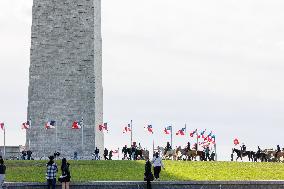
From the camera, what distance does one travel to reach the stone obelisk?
8069cm

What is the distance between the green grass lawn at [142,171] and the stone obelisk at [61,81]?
2642cm

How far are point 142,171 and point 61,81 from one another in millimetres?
35418

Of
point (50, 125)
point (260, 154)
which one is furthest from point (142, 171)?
point (50, 125)

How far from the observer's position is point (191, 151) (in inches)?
2479

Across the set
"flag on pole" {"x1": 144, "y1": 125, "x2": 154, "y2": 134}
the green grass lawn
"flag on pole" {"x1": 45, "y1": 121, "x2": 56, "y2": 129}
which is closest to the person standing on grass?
the green grass lawn

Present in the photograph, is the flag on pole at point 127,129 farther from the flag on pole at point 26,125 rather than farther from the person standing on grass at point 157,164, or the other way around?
the person standing on grass at point 157,164

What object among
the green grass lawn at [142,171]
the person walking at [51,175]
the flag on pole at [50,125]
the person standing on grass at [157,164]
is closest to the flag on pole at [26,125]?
the flag on pole at [50,125]

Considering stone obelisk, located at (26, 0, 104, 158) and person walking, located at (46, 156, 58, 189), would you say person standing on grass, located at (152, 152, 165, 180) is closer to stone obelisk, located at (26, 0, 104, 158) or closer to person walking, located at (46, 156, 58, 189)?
person walking, located at (46, 156, 58, 189)

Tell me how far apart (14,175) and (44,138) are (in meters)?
36.1

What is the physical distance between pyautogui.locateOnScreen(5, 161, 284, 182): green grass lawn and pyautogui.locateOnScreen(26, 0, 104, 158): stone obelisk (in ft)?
86.7

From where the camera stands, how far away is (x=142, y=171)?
4700 cm

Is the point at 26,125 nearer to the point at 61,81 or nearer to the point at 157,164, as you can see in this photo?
the point at 61,81

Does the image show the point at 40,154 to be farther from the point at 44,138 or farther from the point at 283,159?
the point at 283,159

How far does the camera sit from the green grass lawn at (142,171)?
43.5m
